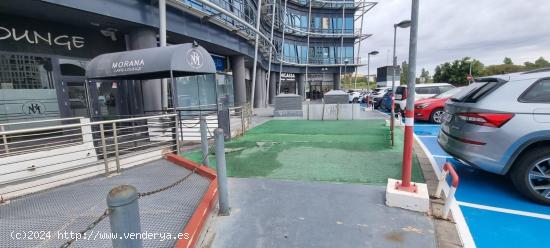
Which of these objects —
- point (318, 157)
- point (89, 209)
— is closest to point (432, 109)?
point (318, 157)

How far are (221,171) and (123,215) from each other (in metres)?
1.76

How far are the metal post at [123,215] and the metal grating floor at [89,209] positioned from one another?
3.92ft

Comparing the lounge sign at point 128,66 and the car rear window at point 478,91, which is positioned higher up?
the lounge sign at point 128,66

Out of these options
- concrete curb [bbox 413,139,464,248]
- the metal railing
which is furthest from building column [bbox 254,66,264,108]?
concrete curb [bbox 413,139,464,248]

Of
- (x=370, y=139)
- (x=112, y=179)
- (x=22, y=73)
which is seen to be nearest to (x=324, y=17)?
(x=370, y=139)

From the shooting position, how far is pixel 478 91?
13.9 feet

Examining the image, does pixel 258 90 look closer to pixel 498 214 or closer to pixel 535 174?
pixel 535 174

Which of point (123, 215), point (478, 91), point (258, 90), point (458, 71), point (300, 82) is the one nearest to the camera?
point (123, 215)

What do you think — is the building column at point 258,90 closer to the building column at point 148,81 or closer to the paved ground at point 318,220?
the building column at point 148,81

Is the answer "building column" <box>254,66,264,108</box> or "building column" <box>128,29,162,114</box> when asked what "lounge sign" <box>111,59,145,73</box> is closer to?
"building column" <box>128,29,162,114</box>

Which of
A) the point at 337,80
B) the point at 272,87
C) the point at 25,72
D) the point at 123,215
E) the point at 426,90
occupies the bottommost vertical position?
the point at 123,215

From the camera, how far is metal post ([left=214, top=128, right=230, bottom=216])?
3.29 m

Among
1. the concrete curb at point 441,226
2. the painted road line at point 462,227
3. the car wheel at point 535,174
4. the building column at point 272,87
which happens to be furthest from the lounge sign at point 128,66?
the building column at point 272,87

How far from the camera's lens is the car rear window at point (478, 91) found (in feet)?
13.1
